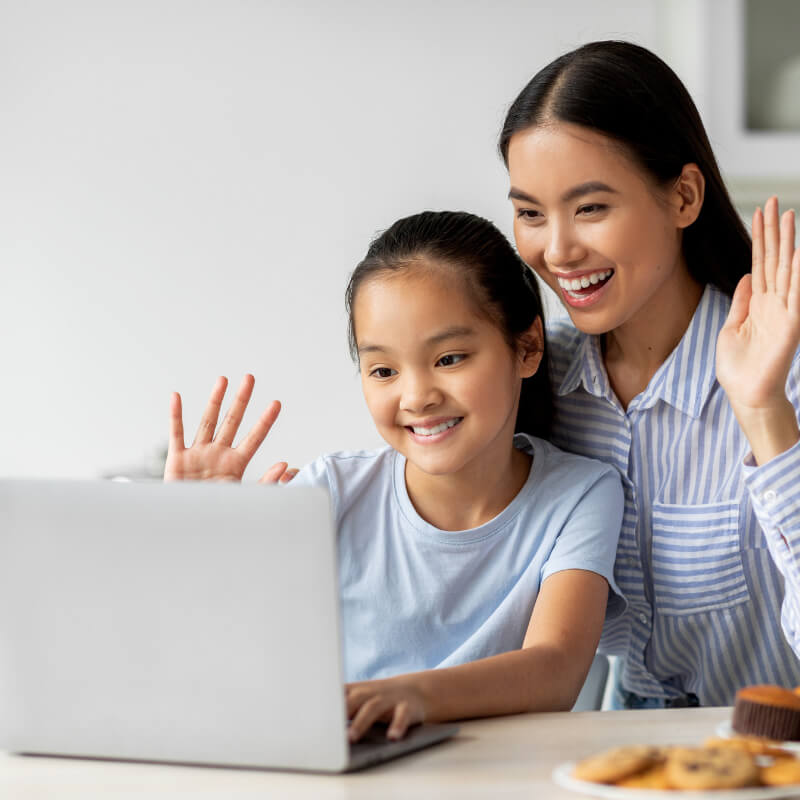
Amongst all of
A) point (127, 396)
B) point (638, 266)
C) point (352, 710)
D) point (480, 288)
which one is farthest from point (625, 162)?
point (127, 396)

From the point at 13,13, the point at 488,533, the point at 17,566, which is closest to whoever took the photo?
the point at 17,566

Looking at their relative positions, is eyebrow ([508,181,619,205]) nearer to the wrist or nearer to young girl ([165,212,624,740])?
young girl ([165,212,624,740])

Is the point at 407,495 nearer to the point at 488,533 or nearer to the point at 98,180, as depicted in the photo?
the point at 488,533

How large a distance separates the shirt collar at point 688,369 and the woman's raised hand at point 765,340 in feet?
0.31

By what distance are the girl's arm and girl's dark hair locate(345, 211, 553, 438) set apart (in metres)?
0.33

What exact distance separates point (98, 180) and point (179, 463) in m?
1.55

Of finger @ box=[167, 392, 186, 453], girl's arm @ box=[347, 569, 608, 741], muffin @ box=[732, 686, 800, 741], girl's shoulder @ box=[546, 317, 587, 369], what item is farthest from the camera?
girl's shoulder @ box=[546, 317, 587, 369]

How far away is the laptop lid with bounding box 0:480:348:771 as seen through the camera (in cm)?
76

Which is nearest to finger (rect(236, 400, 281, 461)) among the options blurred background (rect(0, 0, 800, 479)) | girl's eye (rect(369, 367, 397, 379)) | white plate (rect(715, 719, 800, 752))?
girl's eye (rect(369, 367, 397, 379))

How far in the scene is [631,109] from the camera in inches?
51.9

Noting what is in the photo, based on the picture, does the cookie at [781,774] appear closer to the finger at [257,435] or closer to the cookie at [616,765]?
the cookie at [616,765]

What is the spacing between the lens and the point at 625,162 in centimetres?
132

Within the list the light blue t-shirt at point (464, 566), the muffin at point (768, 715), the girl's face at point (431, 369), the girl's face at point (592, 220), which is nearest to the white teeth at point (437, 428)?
the girl's face at point (431, 369)

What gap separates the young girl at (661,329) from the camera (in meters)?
1.31
